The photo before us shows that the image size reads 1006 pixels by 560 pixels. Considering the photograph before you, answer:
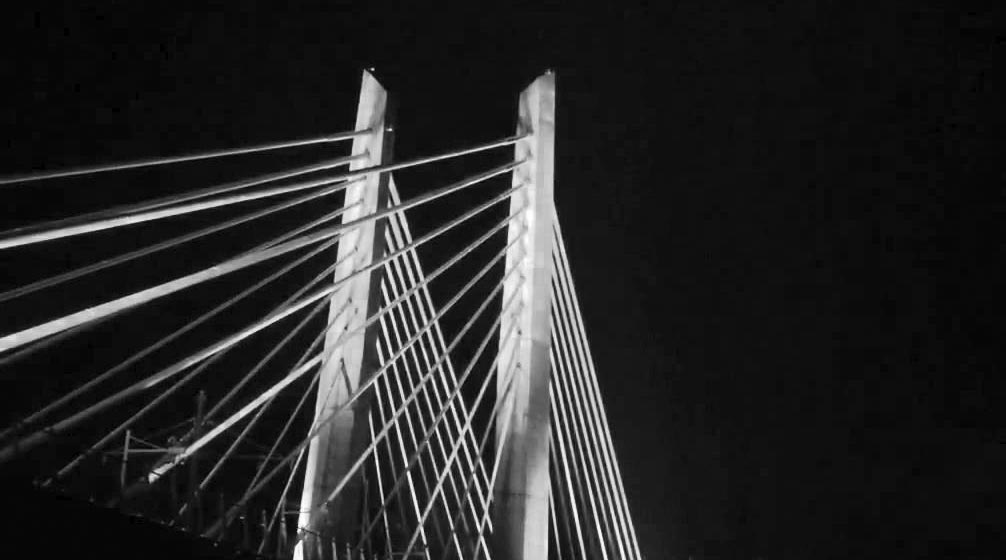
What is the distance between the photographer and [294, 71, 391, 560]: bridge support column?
11.5 metres

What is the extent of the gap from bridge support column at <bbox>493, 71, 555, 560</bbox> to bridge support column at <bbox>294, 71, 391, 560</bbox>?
1473mm

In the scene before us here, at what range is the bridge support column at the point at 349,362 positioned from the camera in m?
11.5

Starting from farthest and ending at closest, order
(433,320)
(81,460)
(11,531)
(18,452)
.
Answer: (433,320) → (81,460) → (18,452) → (11,531)

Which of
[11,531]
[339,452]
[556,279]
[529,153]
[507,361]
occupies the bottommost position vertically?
[11,531]

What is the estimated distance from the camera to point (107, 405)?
841 cm

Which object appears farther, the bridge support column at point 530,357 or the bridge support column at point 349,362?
the bridge support column at point 530,357

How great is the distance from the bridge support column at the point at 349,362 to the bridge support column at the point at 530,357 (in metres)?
1.47

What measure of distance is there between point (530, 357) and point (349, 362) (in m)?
1.90

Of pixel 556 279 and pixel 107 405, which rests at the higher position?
pixel 556 279

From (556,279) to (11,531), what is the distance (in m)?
8.38

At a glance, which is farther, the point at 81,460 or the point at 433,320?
the point at 433,320

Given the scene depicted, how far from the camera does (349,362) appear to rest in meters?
12.4

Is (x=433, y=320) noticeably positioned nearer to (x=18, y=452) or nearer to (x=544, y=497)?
(x=544, y=497)

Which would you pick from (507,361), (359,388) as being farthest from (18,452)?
(507,361)
